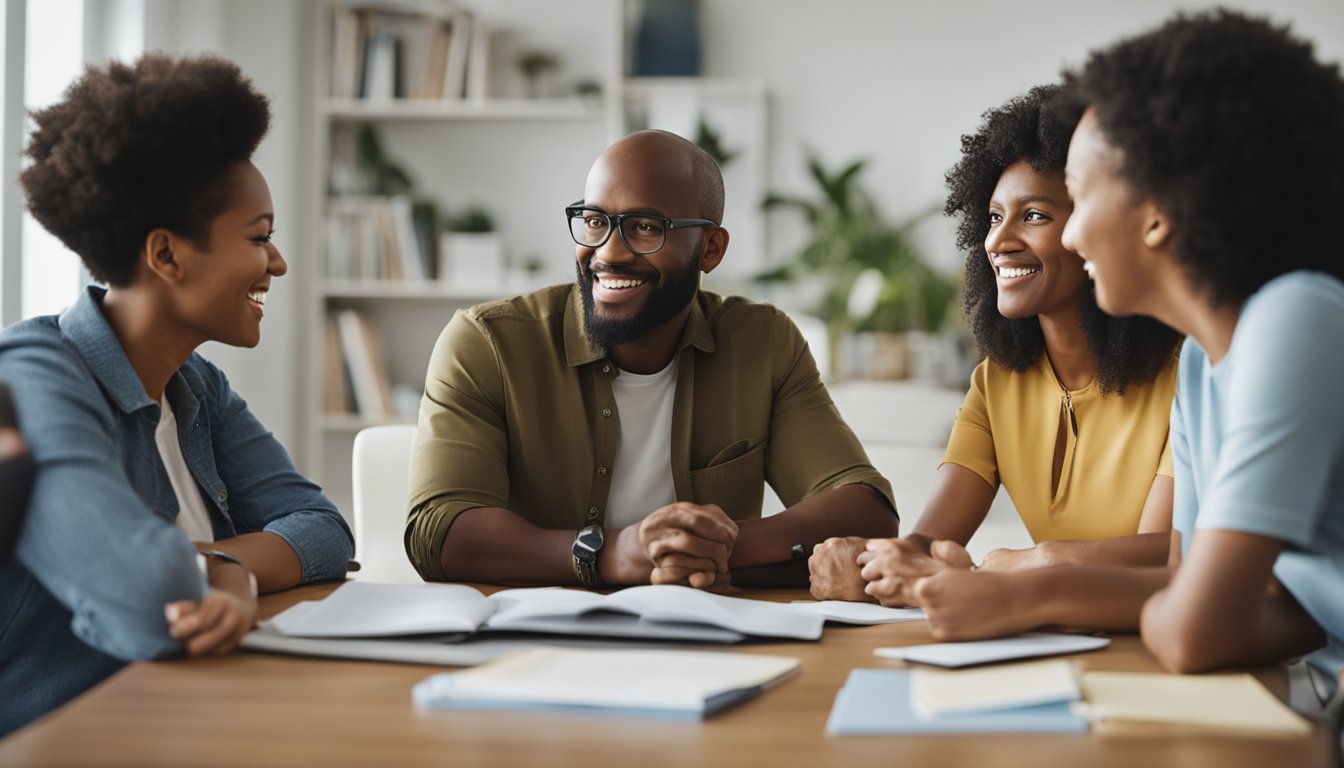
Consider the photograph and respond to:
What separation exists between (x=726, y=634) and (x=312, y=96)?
3.73 metres

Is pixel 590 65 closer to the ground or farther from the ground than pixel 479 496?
farther from the ground

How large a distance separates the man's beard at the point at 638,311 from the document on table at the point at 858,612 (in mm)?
642

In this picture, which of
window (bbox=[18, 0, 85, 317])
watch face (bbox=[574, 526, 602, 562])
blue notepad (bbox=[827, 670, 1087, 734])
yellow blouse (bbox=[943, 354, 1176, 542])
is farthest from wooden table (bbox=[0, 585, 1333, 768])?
window (bbox=[18, 0, 85, 317])

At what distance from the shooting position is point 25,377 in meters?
1.29

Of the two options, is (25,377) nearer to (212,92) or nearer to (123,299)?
(123,299)

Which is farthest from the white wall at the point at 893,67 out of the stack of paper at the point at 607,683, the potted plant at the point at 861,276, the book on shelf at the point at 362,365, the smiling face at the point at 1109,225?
the stack of paper at the point at 607,683

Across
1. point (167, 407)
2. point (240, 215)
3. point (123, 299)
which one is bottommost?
point (167, 407)

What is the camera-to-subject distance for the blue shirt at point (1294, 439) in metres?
1.09

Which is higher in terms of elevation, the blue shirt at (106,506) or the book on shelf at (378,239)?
the book on shelf at (378,239)

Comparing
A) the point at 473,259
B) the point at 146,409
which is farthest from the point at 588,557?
the point at 473,259

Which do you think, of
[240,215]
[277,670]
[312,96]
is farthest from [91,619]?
[312,96]

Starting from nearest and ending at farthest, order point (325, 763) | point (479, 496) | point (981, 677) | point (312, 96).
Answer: point (325, 763) → point (981, 677) → point (479, 496) → point (312, 96)

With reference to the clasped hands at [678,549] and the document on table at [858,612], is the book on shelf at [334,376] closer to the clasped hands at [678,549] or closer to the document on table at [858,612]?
the clasped hands at [678,549]

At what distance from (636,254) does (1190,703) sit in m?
1.22
